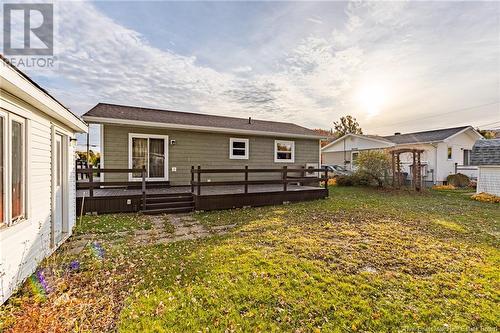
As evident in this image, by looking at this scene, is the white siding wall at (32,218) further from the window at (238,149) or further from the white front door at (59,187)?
the window at (238,149)

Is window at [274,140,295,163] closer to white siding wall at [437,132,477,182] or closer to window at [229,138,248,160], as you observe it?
window at [229,138,248,160]

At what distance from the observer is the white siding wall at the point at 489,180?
11.2 metres

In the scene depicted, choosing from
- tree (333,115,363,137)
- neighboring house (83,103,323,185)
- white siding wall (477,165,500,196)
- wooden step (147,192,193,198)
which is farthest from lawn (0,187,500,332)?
tree (333,115,363,137)

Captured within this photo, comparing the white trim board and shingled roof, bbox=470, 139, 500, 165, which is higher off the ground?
the white trim board

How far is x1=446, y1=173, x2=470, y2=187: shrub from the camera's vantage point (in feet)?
53.5

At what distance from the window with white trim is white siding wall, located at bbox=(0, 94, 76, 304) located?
3.4 inches

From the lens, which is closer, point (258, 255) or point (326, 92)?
point (258, 255)

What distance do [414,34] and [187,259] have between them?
1106cm

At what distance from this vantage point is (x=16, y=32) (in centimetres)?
517

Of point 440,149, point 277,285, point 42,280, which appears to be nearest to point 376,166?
point 440,149

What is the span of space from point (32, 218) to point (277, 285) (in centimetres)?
354

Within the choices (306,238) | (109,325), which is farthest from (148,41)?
(109,325)

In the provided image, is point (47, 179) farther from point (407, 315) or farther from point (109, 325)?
point (407, 315)

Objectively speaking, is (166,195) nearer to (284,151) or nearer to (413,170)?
(284,151)
